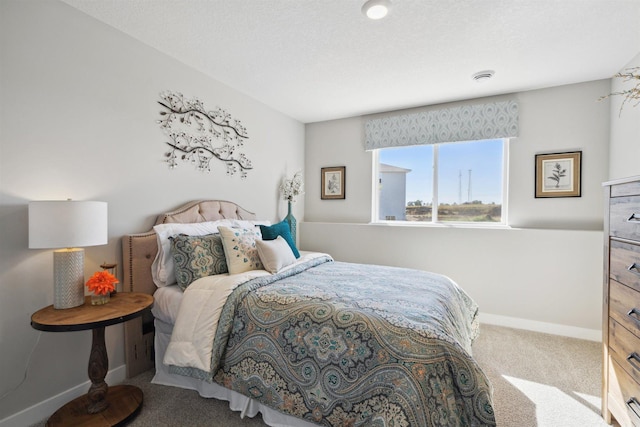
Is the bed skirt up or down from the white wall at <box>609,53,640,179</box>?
down

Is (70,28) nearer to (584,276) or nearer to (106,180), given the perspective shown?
(106,180)

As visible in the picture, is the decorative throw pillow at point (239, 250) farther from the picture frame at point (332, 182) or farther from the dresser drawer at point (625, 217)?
the dresser drawer at point (625, 217)

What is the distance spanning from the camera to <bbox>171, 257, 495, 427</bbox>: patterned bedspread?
1.27 m

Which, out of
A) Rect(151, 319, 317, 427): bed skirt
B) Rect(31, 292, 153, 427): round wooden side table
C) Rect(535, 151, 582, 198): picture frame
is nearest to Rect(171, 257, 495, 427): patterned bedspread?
Rect(151, 319, 317, 427): bed skirt

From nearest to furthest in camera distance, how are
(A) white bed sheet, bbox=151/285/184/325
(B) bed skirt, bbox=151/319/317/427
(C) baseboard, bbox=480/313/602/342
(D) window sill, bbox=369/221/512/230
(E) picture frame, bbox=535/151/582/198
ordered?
(B) bed skirt, bbox=151/319/317/427
(A) white bed sheet, bbox=151/285/184/325
(C) baseboard, bbox=480/313/602/342
(E) picture frame, bbox=535/151/582/198
(D) window sill, bbox=369/221/512/230

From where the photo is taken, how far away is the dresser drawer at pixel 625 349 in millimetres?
1437

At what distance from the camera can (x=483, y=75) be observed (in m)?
2.81

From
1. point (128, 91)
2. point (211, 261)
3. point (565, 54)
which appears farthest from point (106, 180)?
point (565, 54)

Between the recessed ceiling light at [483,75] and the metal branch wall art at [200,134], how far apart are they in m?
2.41

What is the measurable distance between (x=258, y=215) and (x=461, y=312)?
2.43 m

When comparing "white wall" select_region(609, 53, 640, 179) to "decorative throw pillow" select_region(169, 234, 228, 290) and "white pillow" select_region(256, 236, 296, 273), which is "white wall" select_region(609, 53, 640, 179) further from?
"decorative throw pillow" select_region(169, 234, 228, 290)

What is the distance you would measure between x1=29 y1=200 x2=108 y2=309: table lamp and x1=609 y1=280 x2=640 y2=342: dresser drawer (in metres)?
2.83

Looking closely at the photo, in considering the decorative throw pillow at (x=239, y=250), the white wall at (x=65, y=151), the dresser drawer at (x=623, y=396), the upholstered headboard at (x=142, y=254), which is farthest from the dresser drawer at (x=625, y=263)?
the white wall at (x=65, y=151)

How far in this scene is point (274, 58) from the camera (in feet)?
8.37
